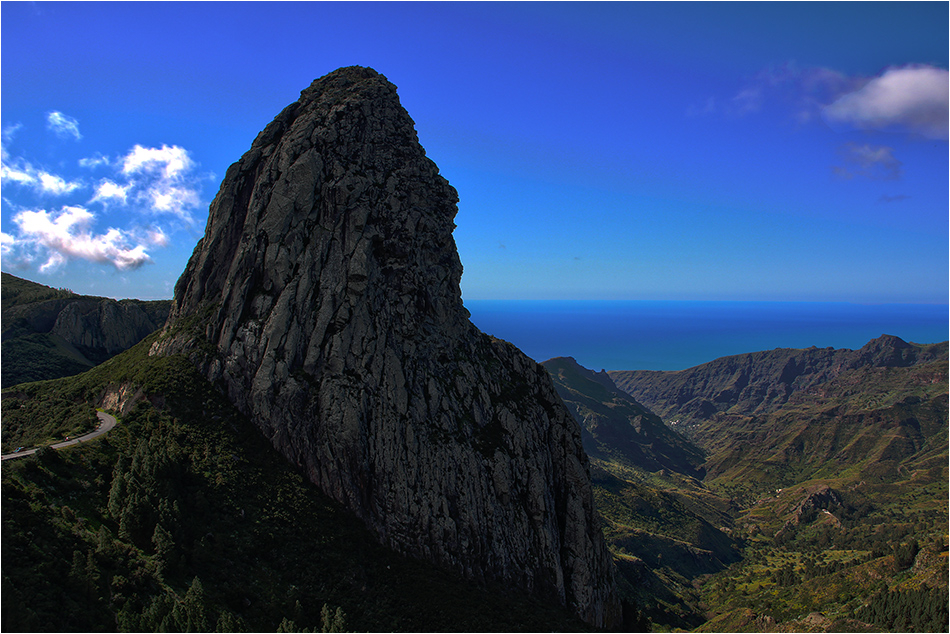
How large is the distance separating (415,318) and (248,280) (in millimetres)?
24579

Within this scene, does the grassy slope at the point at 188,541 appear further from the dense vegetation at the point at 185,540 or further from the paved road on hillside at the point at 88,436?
the paved road on hillside at the point at 88,436

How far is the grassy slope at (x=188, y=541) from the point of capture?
3297 cm

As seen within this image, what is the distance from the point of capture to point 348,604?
46500 millimetres

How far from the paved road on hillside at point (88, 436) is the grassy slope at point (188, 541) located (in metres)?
2.04

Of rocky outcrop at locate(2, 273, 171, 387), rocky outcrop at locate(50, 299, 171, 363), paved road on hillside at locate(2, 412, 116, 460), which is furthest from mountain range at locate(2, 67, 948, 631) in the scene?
rocky outcrop at locate(50, 299, 171, 363)

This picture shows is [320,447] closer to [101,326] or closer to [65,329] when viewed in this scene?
[101,326]

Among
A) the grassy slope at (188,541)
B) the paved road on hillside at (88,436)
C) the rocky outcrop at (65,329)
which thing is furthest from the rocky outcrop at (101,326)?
the paved road on hillside at (88,436)

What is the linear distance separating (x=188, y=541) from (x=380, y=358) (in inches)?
1148

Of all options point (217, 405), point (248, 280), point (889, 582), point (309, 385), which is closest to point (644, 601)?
point (889, 582)

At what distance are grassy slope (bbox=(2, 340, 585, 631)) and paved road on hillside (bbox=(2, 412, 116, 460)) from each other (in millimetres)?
2040

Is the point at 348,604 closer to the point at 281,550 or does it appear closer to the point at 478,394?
the point at 281,550

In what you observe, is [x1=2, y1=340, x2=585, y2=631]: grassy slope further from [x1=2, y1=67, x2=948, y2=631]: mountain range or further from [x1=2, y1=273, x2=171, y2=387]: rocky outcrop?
[x1=2, y1=273, x2=171, y2=387]: rocky outcrop

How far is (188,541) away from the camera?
42.9 m

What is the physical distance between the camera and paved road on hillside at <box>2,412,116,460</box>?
1766 inches
